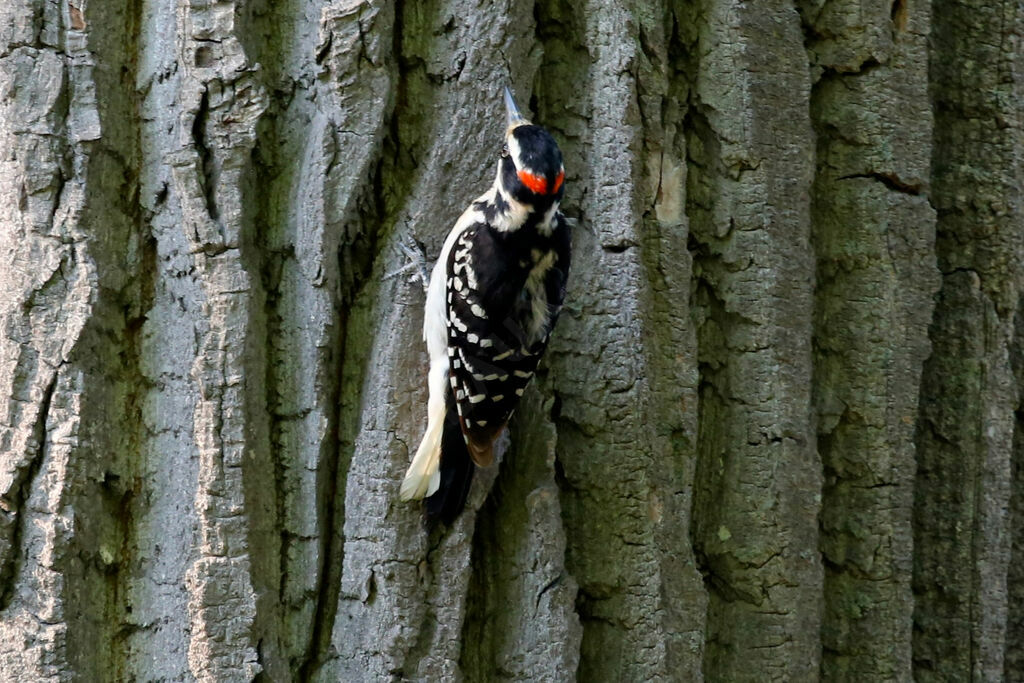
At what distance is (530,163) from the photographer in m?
2.25

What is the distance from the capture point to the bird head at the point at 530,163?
2252mm

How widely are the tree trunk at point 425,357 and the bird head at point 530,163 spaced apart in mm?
83

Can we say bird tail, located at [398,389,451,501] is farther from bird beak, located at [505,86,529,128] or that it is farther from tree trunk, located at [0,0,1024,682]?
bird beak, located at [505,86,529,128]

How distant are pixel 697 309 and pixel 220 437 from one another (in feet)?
4.10

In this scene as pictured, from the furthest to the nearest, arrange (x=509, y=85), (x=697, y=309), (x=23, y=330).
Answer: (x=697, y=309)
(x=509, y=85)
(x=23, y=330)

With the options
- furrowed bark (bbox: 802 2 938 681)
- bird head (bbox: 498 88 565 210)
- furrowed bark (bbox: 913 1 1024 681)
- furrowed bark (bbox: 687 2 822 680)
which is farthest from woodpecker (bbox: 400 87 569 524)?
furrowed bark (bbox: 913 1 1024 681)

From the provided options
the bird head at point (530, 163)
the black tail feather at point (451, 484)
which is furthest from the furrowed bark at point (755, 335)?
the black tail feather at point (451, 484)

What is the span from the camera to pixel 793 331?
248cm

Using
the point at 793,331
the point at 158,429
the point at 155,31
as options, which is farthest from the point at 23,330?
the point at 793,331

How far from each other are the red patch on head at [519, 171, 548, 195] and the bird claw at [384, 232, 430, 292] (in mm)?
321

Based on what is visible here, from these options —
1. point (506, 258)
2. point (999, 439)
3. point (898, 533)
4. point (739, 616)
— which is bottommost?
point (739, 616)

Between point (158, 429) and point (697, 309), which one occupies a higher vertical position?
point (697, 309)

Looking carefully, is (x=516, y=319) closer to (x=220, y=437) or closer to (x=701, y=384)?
(x=701, y=384)

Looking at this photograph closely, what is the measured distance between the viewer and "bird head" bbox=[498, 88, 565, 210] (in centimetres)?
225
